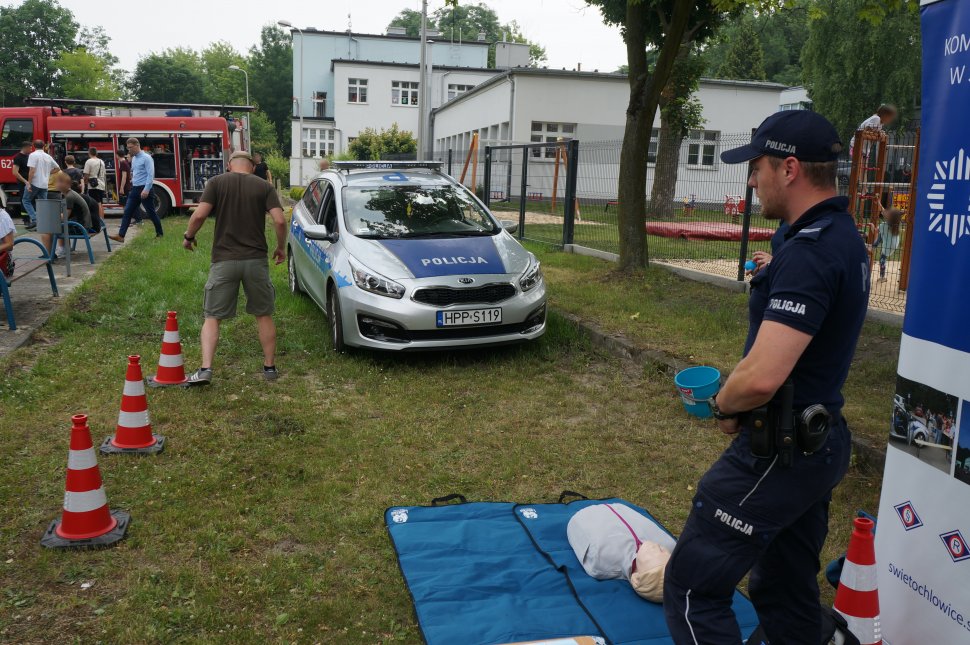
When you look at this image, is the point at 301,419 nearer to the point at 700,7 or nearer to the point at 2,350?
the point at 2,350

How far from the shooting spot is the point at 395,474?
5082 millimetres

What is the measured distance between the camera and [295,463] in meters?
5.16

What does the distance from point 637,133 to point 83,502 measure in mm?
8986

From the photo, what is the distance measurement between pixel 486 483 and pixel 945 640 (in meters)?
2.73

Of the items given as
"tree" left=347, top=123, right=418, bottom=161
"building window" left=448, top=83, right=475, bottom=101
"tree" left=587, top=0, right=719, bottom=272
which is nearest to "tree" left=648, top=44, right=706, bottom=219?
"tree" left=587, top=0, right=719, bottom=272

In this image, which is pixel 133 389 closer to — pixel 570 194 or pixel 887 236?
pixel 887 236

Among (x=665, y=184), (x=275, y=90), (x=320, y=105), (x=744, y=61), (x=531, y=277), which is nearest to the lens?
(x=531, y=277)

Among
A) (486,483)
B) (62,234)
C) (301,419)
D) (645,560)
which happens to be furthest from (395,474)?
(62,234)

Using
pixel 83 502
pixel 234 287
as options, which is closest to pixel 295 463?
pixel 83 502

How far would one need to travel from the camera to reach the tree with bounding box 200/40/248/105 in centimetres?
9781

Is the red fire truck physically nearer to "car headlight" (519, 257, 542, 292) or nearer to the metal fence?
the metal fence

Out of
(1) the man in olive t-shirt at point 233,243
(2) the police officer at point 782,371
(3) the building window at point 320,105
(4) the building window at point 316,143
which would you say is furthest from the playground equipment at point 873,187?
(3) the building window at point 320,105

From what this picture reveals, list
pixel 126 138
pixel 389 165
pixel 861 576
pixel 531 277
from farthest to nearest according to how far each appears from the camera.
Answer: pixel 126 138 < pixel 389 165 < pixel 531 277 < pixel 861 576

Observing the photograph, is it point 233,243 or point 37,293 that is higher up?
point 233,243
